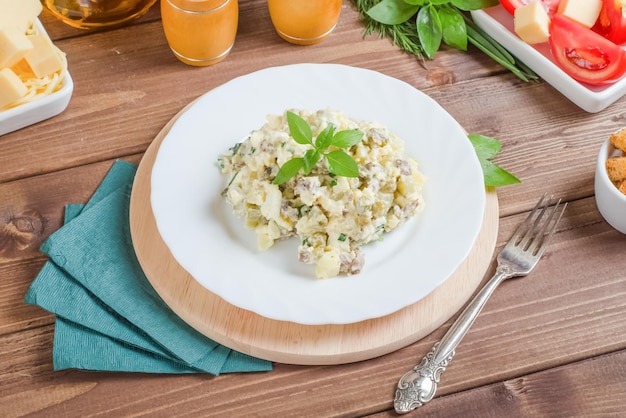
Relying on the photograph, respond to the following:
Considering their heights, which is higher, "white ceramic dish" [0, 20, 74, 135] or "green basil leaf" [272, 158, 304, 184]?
"green basil leaf" [272, 158, 304, 184]

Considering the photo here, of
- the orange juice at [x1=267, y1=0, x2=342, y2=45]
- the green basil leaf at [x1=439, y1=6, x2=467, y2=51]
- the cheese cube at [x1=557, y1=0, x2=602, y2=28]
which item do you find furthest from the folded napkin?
the cheese cube at [x1=557, y1=0, x2=602, y2=28]

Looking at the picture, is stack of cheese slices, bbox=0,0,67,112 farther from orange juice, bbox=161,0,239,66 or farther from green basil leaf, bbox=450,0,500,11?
green basil leaf, bbox=450,0,500,11

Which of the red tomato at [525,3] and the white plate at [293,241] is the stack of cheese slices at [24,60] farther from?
the red tomato at [525,3]

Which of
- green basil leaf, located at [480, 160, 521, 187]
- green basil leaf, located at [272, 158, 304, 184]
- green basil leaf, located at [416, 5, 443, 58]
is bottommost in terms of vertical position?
green basil leaf, located at [480, 160, 521, 187]

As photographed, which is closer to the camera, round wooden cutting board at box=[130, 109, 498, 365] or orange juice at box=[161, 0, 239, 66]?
round wooden cutting board at box=[130, 109, 498, 365]

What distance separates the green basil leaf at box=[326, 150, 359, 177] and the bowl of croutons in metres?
0.73

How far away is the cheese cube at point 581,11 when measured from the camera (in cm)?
241

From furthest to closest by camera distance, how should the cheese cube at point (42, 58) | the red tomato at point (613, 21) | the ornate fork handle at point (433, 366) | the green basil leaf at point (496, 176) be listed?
1. the red tomato at point (613, 21)
2. the cheese cube at point (42, 58)
3. the green basil leaf at point (496, 176)
4. the ornate fork handle at point (433, 366)

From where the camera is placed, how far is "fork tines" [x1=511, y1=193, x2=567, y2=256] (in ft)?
6.63

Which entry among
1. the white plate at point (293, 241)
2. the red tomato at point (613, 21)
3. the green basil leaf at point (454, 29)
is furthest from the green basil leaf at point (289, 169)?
the red tomato at point (613, 21)

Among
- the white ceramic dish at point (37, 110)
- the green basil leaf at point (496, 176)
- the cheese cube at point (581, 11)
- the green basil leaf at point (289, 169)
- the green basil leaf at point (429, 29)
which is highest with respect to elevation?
the cheese cube at point (581, 11)

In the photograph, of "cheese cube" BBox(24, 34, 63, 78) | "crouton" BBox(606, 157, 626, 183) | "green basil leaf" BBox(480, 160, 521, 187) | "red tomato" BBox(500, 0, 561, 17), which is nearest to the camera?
"crouton" BBox(606, 157, 626, 183)

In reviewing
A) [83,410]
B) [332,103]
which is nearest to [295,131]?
[332,103]

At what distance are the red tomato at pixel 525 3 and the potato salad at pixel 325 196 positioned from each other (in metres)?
0.84
